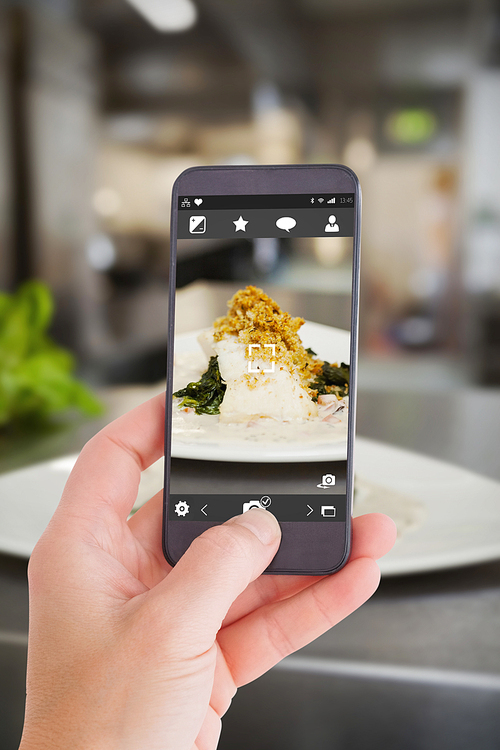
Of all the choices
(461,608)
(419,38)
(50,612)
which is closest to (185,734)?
(50,612)

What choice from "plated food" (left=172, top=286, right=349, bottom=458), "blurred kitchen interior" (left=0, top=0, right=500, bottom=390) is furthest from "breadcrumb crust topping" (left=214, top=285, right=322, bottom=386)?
"blurred kitchen interior" (left=0, top=0, right=500, bottom=390)

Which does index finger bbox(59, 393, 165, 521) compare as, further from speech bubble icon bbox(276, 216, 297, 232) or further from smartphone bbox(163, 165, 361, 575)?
speech bubble icon bbox(276, 216, 297, 232)

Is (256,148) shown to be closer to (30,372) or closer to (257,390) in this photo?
(30,372)

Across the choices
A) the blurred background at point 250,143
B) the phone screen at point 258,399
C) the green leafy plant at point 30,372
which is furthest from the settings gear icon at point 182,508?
the blurred background at point 250,143

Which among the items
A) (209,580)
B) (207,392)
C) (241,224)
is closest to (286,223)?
(241,224)

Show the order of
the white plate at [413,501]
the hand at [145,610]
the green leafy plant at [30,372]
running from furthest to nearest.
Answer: the green leafy plant at [30,372]
the white plate at [413,501]
the hand at [145,610]

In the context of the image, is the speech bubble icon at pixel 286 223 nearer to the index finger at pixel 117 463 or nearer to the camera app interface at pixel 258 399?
the camera app interface at pixel 258 399
